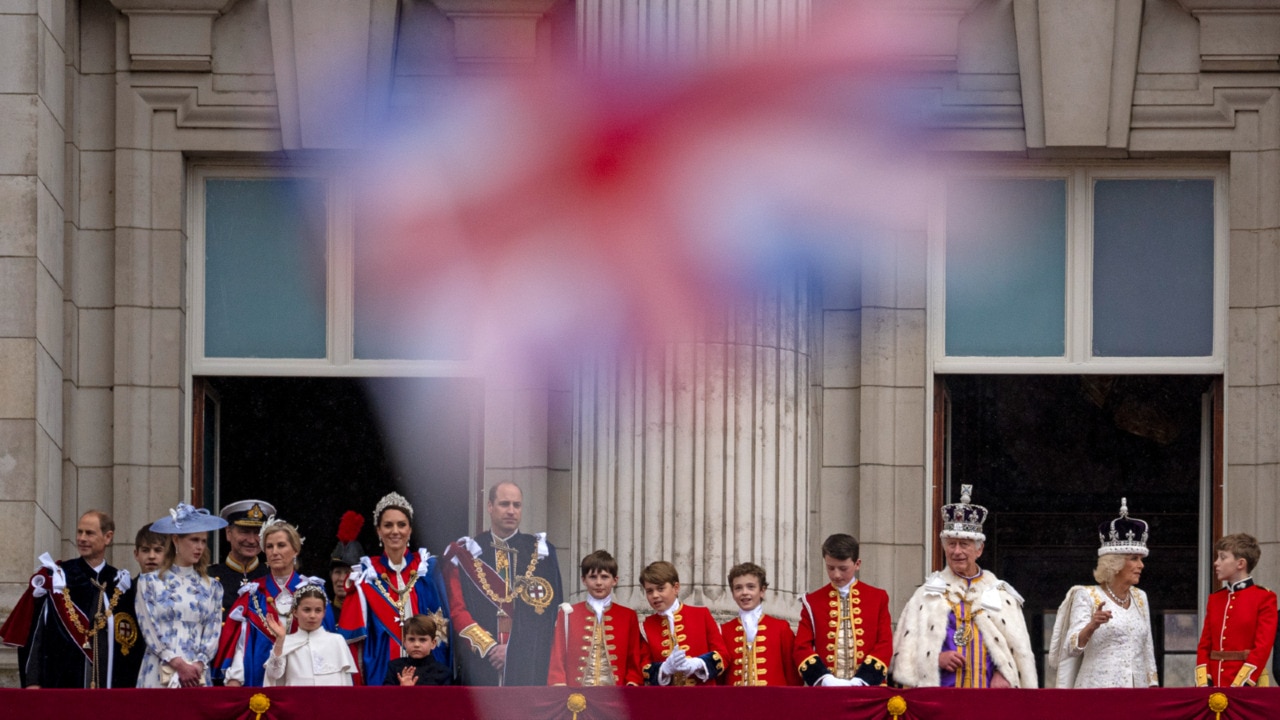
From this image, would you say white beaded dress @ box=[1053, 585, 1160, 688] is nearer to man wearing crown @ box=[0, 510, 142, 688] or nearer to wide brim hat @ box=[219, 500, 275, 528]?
wide brim hat @ box=[219, 500, 275, 528]

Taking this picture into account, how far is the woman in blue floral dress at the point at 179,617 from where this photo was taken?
1812 centimetres

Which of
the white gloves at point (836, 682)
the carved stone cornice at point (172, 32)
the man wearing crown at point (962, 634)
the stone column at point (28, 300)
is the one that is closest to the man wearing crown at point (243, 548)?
the stone column at point (28, 300)

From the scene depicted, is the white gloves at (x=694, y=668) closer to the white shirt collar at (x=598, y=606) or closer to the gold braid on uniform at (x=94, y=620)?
the white shirt collar at (x=598, y=606)

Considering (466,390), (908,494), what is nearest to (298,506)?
(466,390)

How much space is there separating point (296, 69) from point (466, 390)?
3080 mm

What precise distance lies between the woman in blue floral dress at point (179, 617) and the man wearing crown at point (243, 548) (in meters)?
0.97

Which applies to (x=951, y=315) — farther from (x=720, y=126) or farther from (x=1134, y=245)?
(x=720, y=126)

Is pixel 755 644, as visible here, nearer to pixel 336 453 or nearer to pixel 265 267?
pixel 265 267

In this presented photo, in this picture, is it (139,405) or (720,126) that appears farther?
(139,405)

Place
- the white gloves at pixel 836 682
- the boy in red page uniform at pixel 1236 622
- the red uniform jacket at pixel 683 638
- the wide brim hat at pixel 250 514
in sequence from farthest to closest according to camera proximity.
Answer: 1. the wide brim hat at pixel 250 514
2. the boy in red page uniform at pixel 1236 622
3. the red uniform jacket at pixel 683 638
4. the white gloves at pixel 836 682

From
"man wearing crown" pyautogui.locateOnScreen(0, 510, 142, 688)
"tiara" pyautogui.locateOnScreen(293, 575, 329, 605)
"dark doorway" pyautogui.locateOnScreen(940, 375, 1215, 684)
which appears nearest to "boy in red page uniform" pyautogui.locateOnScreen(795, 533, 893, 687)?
"tiara" pyautogui.locateOnScreen(293, 575, 329, 605)

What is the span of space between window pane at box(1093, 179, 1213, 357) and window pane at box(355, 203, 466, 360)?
5.51 metres

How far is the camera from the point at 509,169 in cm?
2036

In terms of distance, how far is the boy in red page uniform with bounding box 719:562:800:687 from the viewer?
18094mm
